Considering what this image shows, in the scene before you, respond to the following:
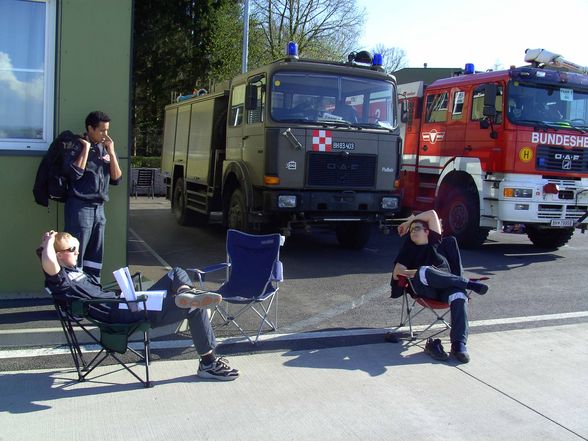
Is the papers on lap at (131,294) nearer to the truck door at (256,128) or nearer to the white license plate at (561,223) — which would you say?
the truck door at (256,128)

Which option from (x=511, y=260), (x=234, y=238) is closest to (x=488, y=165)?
(x=511, y=260)

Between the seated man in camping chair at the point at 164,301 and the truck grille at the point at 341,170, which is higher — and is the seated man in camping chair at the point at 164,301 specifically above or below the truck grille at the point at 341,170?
below

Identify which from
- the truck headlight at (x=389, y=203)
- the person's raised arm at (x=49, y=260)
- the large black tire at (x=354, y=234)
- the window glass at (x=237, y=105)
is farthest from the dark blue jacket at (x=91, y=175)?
Answer: the large black tire at (x=354, y=234)

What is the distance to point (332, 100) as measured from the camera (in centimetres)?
904

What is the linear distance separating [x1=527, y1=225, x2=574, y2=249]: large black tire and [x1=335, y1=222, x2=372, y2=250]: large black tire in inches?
127

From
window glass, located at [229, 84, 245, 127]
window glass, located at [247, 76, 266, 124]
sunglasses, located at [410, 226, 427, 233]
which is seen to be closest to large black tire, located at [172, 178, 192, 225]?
window glass, located at [229, 84, 245, 127]

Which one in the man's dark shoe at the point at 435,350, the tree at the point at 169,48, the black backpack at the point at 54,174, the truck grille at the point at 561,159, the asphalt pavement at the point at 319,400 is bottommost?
the asphalt pavement at the point at 319,400

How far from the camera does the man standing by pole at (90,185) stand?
5.56 m

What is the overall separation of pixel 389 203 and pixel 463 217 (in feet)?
6.65

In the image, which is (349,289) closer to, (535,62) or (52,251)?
(52,251)

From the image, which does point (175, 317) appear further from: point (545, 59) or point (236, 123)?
point (545, 59)

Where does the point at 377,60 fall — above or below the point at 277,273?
above

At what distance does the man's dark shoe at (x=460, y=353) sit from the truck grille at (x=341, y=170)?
4.33 metres

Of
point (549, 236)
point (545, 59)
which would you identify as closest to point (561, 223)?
point (549, 236)
